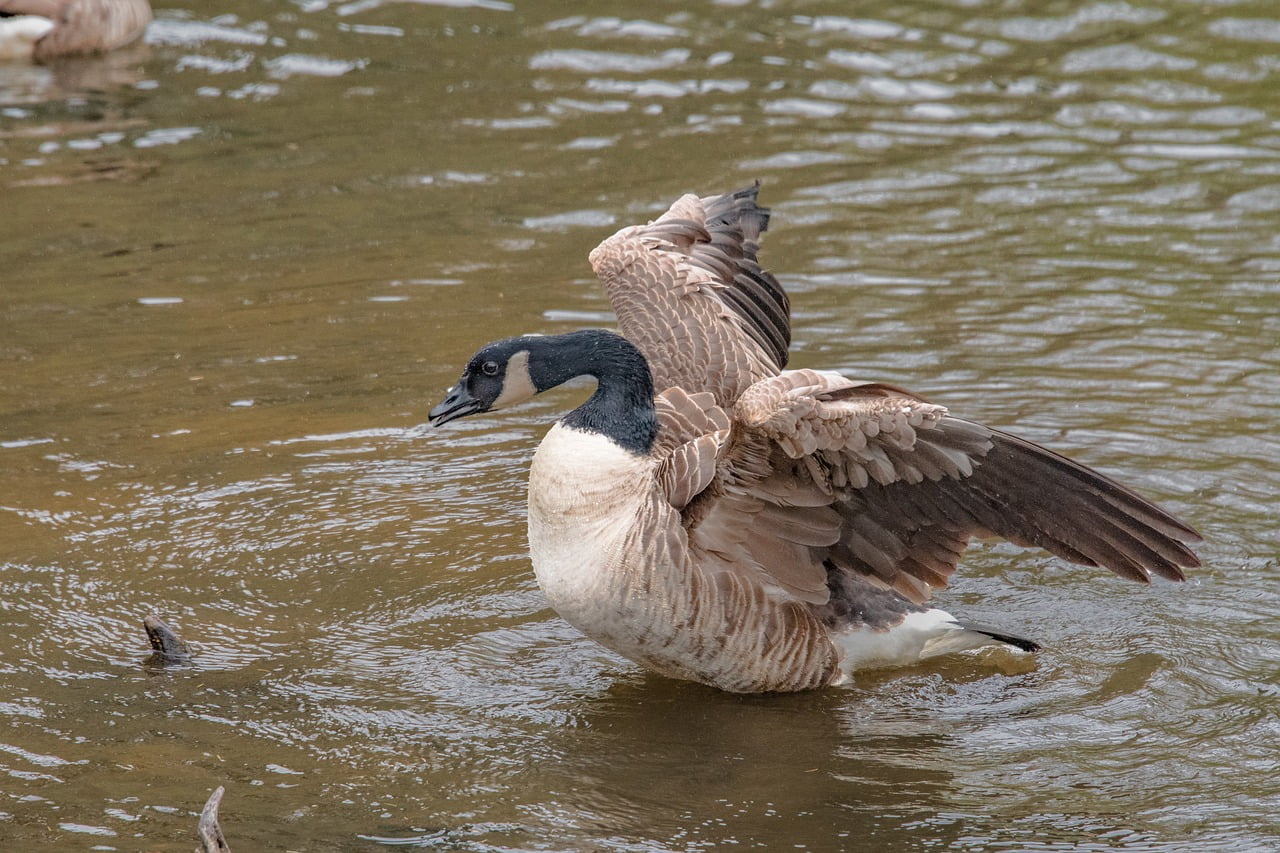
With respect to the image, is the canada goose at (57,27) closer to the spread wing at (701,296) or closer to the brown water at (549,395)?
the brown water at (549,395)

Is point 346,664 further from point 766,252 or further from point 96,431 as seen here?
point 766,252

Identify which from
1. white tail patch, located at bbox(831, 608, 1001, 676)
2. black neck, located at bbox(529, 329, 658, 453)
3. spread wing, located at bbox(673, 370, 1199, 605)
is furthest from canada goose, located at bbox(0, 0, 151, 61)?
white tail patch, located at bbox(831, 608, 1001, 676)

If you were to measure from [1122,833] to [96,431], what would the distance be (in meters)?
5.50

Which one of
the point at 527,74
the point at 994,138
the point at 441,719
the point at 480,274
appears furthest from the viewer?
the point at 527,74

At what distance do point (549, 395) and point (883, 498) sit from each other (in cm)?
327

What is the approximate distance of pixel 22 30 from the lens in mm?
14430

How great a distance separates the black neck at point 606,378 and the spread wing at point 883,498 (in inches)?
8.1

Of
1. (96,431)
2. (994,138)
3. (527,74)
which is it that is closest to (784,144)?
(994,138)

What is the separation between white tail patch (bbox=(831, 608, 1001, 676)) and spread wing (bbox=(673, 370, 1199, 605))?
0.15 m

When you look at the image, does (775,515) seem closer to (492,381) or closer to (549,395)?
(492,381)

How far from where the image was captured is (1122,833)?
5.11 meters

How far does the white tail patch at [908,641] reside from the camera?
20.4 ft

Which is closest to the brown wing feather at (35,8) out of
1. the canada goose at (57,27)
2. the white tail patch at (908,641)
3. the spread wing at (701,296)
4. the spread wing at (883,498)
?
the canada goose at (57,27)

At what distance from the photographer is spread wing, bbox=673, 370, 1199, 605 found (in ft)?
18.0
